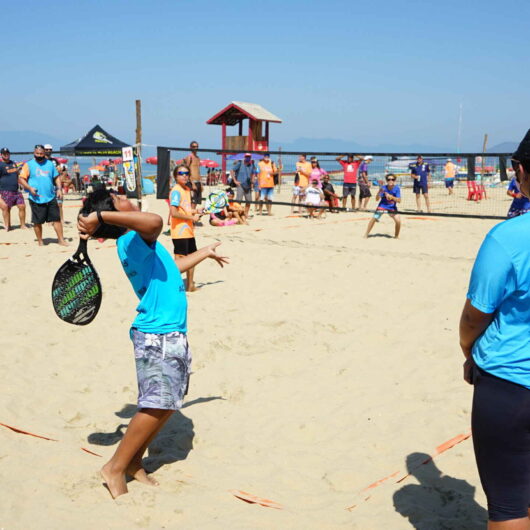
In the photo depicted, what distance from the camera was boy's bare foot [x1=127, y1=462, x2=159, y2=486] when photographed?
10.2ft

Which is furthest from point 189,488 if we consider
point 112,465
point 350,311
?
point 350,311

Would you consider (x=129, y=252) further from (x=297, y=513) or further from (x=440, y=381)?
(x=440, y=381)

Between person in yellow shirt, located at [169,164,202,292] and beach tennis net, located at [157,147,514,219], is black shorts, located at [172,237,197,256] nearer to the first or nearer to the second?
person in yellow shirt, located at [169,164,202,292]

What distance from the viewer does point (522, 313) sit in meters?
1.89

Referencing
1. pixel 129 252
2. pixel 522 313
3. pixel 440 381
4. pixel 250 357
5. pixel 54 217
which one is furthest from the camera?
pixel 54 217

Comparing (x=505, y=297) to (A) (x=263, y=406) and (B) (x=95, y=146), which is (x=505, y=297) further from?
(B) (x=95, y=146)

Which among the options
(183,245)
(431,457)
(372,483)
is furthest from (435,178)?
(372,483)

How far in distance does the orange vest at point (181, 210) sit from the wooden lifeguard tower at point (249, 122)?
72.9 feet

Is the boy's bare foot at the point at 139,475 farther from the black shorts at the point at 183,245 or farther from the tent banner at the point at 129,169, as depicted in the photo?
the tent banner at the point at 129,169

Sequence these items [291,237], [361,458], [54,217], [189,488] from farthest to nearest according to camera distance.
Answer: [291,237]
[54,217]
[361,458]
[189,488]

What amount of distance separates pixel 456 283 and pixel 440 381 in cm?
319

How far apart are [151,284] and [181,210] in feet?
13.2

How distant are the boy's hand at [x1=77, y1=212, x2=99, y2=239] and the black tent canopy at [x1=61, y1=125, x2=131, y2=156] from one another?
16872 millimetres

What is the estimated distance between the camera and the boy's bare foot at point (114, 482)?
2.92 metres
